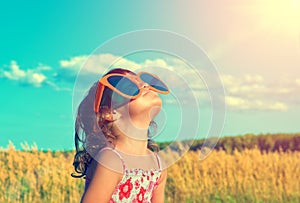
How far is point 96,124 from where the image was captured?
11.5 ft

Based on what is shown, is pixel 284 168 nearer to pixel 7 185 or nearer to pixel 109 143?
pixel 7 185

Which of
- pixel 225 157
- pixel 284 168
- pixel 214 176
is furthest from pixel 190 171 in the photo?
pixel 284 168

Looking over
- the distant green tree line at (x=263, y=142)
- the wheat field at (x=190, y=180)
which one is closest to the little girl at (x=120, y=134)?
the wheat field at (x=190, y=180)

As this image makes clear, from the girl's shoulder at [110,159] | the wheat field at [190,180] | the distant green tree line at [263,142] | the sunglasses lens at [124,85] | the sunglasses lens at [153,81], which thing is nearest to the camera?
the girl's shoulder at [110,159]

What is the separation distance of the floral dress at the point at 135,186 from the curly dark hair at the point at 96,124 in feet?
0.59

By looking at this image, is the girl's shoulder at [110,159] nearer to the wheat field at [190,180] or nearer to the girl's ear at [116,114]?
the girl's ear at [116,114]

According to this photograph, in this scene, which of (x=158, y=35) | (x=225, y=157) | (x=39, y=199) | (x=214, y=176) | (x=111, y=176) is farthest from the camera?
(x=225, y=157)

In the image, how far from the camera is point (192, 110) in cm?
359

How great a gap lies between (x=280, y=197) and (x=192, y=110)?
4810 mm

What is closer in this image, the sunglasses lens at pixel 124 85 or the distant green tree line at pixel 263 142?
the sunglasses lens at pixel 124 85

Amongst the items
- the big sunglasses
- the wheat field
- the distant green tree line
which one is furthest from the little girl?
the distant green tree line

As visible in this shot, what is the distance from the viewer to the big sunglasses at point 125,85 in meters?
3.31

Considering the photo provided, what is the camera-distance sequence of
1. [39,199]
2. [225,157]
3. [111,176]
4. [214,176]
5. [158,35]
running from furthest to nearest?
[225,157] < [214,176] < [39,199] < [158,35] < [111,176]

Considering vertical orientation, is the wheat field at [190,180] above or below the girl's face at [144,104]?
above
